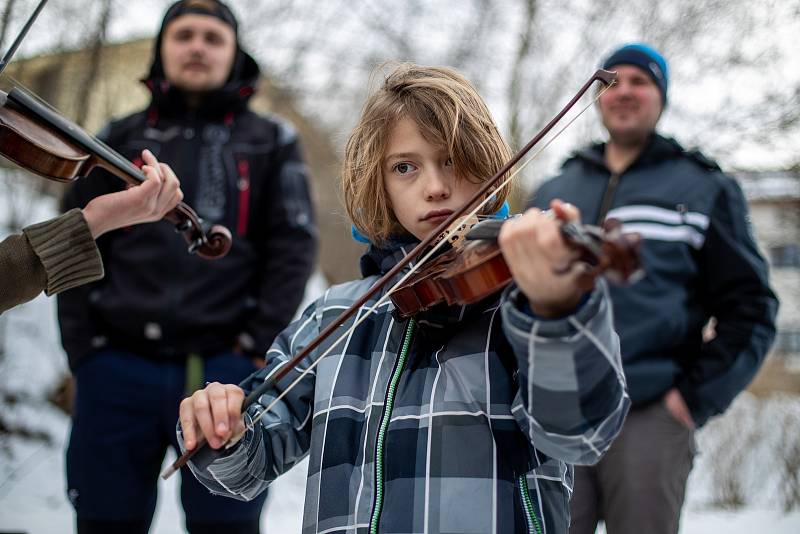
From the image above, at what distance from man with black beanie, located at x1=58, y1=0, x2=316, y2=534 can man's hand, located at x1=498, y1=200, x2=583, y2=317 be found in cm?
159

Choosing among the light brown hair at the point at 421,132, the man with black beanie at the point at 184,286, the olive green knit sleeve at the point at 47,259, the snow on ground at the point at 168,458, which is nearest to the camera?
the light brown hair at the point at 421,132

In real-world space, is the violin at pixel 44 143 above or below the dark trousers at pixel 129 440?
above

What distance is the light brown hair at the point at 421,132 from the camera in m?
1.52

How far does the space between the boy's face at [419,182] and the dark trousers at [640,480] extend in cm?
121

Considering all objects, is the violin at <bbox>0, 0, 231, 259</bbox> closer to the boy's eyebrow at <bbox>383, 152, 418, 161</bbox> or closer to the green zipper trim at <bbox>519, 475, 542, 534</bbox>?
the boy's eyebrow at <bbox>383, 152, 418, 161</bbox>

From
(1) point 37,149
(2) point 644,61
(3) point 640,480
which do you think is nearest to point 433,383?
(1) point 37,149

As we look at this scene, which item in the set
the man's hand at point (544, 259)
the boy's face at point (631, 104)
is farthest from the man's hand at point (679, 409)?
the man's hand at point (544, 259)

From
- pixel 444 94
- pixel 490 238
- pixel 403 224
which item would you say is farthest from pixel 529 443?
pixel 444 94

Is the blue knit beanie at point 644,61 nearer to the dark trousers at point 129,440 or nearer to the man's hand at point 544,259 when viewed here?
the dark trousers at point 129,440

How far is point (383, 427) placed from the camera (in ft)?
4.52

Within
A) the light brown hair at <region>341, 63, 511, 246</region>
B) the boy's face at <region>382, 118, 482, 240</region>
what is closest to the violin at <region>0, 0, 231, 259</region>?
the light brown hair at <region>341, 63, 511, 246</region>

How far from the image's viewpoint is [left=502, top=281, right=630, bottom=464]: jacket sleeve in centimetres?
108

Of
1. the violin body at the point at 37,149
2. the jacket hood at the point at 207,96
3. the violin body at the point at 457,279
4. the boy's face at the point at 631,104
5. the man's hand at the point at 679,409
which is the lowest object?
the man's hand at the point at 679,409

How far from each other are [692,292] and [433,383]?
1.47 metres
